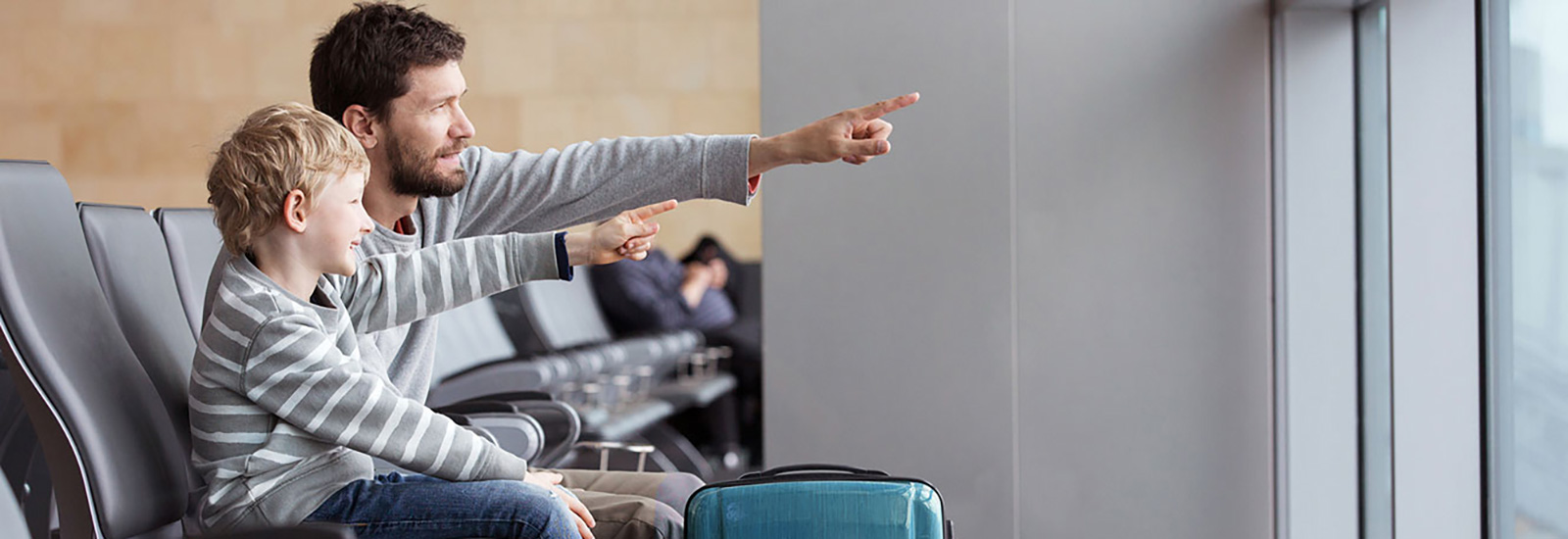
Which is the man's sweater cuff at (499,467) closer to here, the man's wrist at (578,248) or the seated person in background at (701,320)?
the man's wrist at (578,248)

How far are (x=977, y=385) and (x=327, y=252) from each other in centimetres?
101

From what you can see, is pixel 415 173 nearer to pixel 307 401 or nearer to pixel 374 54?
pixel 374 54

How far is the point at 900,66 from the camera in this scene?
1.87 m

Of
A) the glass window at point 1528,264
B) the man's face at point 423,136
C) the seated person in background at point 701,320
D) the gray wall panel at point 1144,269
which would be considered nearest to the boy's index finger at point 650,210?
the man's face at point 423,136

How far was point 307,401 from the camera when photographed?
116 centimetres

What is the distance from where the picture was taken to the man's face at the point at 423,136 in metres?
1.50

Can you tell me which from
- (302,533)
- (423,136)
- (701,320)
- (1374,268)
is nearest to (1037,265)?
(1374,268)

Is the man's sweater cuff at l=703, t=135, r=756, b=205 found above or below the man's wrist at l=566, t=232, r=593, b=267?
above

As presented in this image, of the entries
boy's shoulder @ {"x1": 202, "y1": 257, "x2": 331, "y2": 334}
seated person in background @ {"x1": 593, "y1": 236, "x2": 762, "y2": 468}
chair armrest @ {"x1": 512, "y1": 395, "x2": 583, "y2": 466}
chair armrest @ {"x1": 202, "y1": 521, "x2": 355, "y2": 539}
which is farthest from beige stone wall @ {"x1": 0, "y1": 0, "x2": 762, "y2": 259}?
chair armrest @ {"x1": 202, "y1": 521, "x2": 355, "y2": 539}

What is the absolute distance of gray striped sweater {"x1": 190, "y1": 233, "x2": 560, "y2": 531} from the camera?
116 centimetres

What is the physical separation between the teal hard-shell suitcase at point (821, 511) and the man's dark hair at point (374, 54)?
2.13ft

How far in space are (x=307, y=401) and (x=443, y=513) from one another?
0.55 ft

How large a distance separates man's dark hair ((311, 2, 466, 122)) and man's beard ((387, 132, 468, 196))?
0.06 metres

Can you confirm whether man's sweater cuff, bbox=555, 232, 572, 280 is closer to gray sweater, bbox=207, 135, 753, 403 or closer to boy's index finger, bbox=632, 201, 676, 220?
boy's index finger, bbox=632, 201, 676, 220
